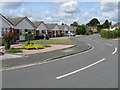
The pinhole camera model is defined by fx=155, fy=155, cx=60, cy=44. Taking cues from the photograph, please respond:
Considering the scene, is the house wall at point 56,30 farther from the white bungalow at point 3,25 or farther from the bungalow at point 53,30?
the white bungalow at point 3,25

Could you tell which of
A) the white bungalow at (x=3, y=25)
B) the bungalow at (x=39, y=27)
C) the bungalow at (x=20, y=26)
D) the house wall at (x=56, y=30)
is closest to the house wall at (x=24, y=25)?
the bungalow at (x=20, y=26)

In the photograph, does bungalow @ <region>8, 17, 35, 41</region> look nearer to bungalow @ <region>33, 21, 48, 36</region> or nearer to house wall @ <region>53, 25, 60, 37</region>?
bungalow @ <region>33, 21, 48, 36</region>

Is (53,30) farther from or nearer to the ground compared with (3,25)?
nearer to the ground

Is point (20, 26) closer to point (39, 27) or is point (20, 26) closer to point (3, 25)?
point (3, 25)

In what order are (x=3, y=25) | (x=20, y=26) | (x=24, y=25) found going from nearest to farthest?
(x=3, y=25) < (x=20, y=26) < (x=24, y=25)

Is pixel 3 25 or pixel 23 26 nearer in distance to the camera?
pixel 3 25

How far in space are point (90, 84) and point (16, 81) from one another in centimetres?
310

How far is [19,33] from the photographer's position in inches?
1358

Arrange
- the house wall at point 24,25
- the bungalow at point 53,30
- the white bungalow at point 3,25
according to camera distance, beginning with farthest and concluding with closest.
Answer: the bungalow at point 53,30 → the house wall at point 24,25 → the white bungalow at point 3,25

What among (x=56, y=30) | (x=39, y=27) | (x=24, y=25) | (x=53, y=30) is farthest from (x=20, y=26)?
(x=56, y=30)

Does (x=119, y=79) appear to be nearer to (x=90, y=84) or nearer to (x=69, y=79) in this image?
(x=90, y=84)

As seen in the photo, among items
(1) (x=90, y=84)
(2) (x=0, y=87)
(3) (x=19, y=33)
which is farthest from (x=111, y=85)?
(3) (x=19, y=33)

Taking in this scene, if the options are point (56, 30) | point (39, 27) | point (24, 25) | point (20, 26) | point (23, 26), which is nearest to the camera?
point (20, 26)

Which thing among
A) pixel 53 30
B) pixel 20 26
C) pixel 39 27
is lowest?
pixel 53 30
